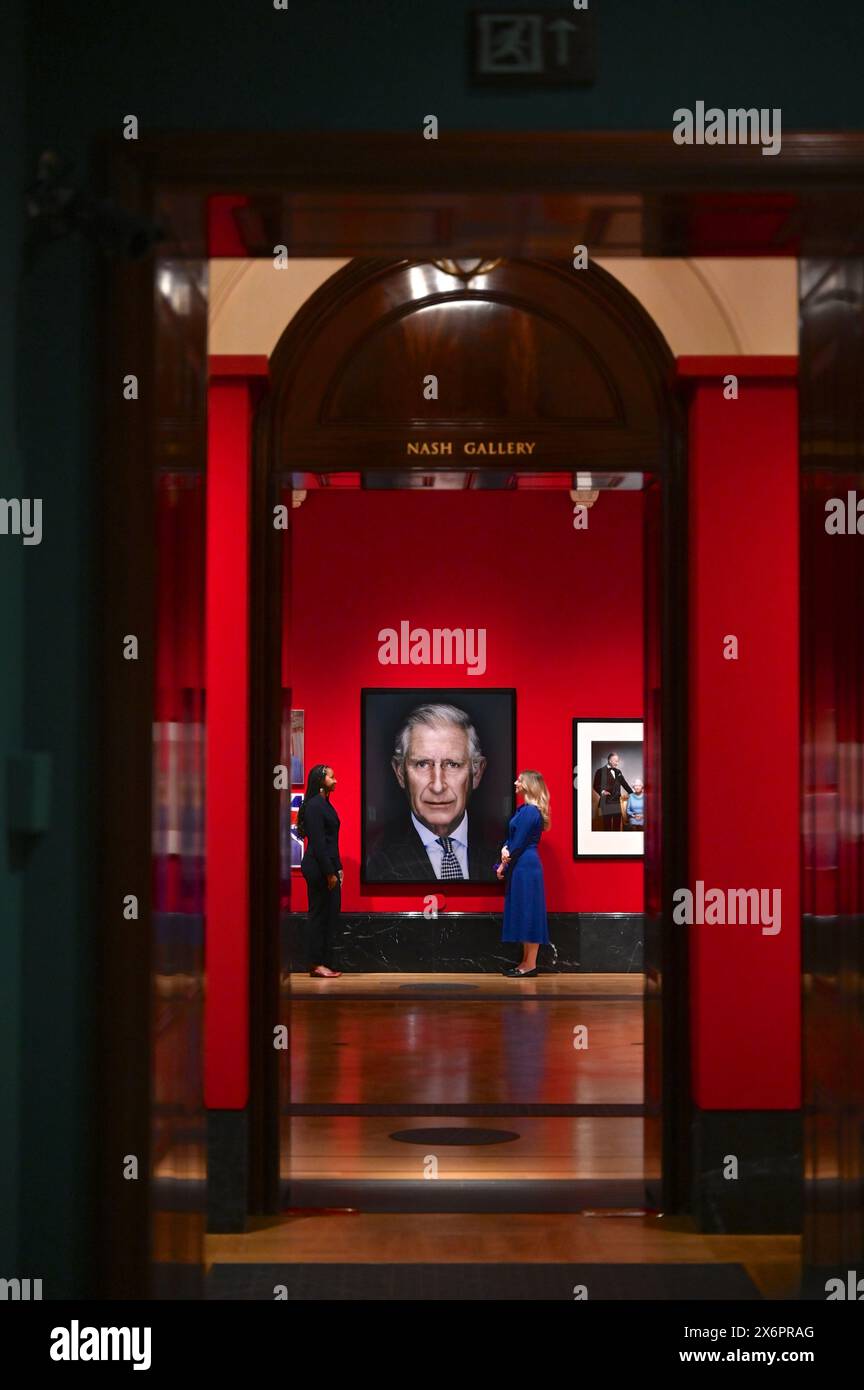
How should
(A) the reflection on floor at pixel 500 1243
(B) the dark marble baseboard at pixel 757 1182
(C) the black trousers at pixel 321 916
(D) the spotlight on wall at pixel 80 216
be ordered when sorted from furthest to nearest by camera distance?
(C) the black trousers at pixel 321 916
(B) the dark marble baseboard at pixel 757 1182
(A) the reflection on floor at pixel 500 1243
(D) the spotlight on wall at pixel 80 216

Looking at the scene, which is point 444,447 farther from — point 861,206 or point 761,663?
point 861,206

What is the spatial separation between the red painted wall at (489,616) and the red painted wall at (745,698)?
6.27m

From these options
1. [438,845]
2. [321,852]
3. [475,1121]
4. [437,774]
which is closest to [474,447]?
[475,1121]

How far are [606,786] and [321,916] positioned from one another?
2467 millimetres

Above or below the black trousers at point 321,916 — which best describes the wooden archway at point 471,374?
above

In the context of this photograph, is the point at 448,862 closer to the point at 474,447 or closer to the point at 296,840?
the point at 296,840

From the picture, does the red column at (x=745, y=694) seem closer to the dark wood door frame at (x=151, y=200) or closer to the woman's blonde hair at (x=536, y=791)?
the dark wood door frame at (x=151, y=200)

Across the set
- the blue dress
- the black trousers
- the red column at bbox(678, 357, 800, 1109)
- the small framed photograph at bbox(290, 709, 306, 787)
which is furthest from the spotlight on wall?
the small framed photograph at bbox(290, 709, 306, 787)

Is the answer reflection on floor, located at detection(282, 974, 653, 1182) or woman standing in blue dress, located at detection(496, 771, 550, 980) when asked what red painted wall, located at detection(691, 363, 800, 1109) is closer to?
reflection on floor, located at detection(282, 974, 653, 1182)

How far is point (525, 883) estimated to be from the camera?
11.5 metres

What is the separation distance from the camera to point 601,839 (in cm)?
1198

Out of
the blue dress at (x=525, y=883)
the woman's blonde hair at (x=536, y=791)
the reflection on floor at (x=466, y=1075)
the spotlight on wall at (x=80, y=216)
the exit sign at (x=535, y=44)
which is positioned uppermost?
the exit sign at (x=535, y=44)

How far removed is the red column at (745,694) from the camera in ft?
18.6

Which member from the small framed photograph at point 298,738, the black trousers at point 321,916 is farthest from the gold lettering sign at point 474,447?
the small framed photograph at point 298,738
